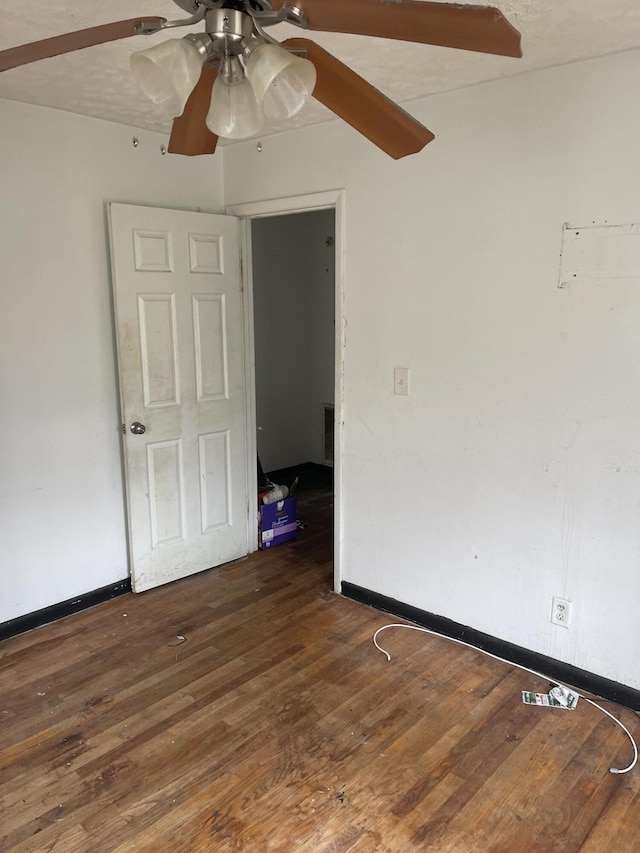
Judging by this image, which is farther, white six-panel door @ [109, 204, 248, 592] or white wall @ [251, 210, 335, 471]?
white wall @ [251, 210, 335, 471]

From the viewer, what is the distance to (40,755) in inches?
81.7

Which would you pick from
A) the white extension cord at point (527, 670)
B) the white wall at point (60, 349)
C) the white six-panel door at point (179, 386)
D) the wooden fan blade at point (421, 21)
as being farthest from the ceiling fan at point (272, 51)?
the white extension cord at point (527, 670)

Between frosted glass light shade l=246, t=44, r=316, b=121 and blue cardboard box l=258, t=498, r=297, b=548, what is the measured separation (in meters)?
2.84

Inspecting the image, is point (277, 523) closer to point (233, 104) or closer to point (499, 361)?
point (499, 361)

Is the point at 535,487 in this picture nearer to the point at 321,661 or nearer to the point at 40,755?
the point at 321,661

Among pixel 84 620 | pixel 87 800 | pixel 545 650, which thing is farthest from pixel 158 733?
pixel 545 650

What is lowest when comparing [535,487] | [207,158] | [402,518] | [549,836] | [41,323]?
[549,836]

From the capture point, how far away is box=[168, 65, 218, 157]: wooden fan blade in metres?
1.38

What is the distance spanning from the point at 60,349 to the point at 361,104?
2055 mm

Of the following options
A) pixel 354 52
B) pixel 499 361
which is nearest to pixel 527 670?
pixel 499 361

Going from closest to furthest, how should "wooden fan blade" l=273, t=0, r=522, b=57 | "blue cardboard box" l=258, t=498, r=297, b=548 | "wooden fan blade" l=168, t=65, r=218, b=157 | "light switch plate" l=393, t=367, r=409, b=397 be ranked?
"wooden fan blade" l=273, t=0, r=522, b=57
"wooden fan blade" l=168, t=65, r=218, b=157
"light switch plate" l=393, t=367, r=409, b=397
"blue cardboard box" l=258, t=498, r=297, b=548

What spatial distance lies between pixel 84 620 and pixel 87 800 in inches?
47.4

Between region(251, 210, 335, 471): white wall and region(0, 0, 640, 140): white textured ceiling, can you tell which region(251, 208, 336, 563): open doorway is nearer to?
region(251, 210, 335, 471): white wall

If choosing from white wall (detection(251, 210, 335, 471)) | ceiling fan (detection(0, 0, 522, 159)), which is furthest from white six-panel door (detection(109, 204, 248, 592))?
ceiling fan (detection(0, 0, 522, 159))
